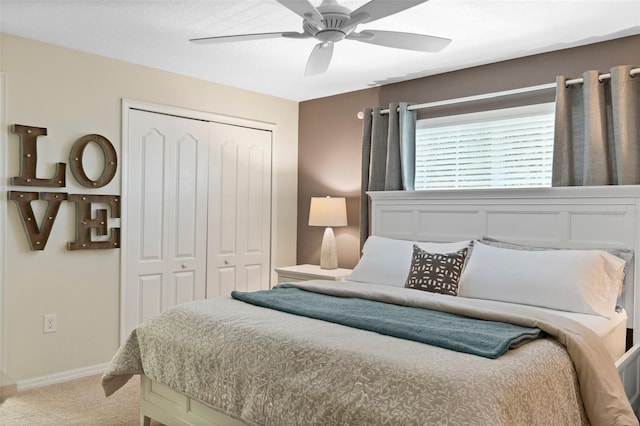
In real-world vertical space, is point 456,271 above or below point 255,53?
below

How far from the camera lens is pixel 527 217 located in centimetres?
342

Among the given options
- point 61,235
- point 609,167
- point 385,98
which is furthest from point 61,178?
point 609,167

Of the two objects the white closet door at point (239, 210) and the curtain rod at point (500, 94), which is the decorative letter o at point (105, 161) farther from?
the curtain rod at point (500, 94)

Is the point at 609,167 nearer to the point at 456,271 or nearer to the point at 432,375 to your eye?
the point at 456,271

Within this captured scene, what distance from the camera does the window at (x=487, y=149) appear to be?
3.59 m

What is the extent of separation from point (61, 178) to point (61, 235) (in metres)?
0.40

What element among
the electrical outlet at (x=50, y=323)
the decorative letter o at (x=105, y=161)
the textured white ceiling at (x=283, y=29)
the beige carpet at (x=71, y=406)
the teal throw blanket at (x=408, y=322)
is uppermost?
the textured white ceiling at (x=283, y=29)

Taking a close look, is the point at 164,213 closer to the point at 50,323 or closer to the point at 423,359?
the point at 50,323

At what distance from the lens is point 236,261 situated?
4.69 metres

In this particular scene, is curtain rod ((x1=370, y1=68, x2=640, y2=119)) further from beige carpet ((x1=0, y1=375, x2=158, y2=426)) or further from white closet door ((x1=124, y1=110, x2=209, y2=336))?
beige carpet ((x1=0, y1=375, x2=158, y2=426))

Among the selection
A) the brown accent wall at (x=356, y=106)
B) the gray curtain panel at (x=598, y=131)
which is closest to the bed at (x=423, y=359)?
the gray curtain panel at (x=598, y=131)

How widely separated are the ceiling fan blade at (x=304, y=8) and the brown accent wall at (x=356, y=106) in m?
1.99

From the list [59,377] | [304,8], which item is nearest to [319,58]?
[304,8]

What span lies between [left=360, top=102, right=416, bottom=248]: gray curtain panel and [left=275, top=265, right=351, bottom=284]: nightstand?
1.13 feet
